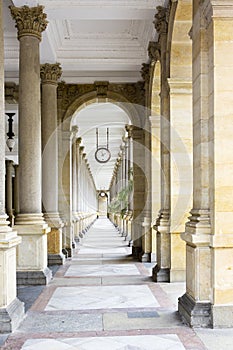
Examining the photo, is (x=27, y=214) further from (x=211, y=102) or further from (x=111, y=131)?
(x=111, y=131)

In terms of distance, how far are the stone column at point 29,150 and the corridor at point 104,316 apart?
665mm

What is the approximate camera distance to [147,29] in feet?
44.0

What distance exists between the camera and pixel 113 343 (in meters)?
6.28

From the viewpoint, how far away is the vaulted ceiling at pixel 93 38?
446 inches

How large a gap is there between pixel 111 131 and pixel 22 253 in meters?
18.6

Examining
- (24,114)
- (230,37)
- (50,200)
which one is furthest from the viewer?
(50,200)

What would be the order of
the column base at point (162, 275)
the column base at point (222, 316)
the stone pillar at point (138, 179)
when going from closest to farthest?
1. the column base at point (222, 316)
2. the column base at point (162, 275)
3. the stone pillar at point (138, 179)

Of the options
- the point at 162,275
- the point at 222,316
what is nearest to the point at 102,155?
the point at 162,275

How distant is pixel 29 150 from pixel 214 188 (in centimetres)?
506

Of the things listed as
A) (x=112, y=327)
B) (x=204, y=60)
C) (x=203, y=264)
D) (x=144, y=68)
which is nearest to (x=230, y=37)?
(x=204, y=60)

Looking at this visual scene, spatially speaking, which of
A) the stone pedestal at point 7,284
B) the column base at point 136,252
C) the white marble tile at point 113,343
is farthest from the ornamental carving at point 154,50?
the white marble tile at point 113,343

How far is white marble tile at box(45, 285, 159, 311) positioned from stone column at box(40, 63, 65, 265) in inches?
165

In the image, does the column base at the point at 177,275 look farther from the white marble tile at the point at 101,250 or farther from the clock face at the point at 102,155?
the clock face at the point at 102,155

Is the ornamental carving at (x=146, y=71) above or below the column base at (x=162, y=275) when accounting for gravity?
above
